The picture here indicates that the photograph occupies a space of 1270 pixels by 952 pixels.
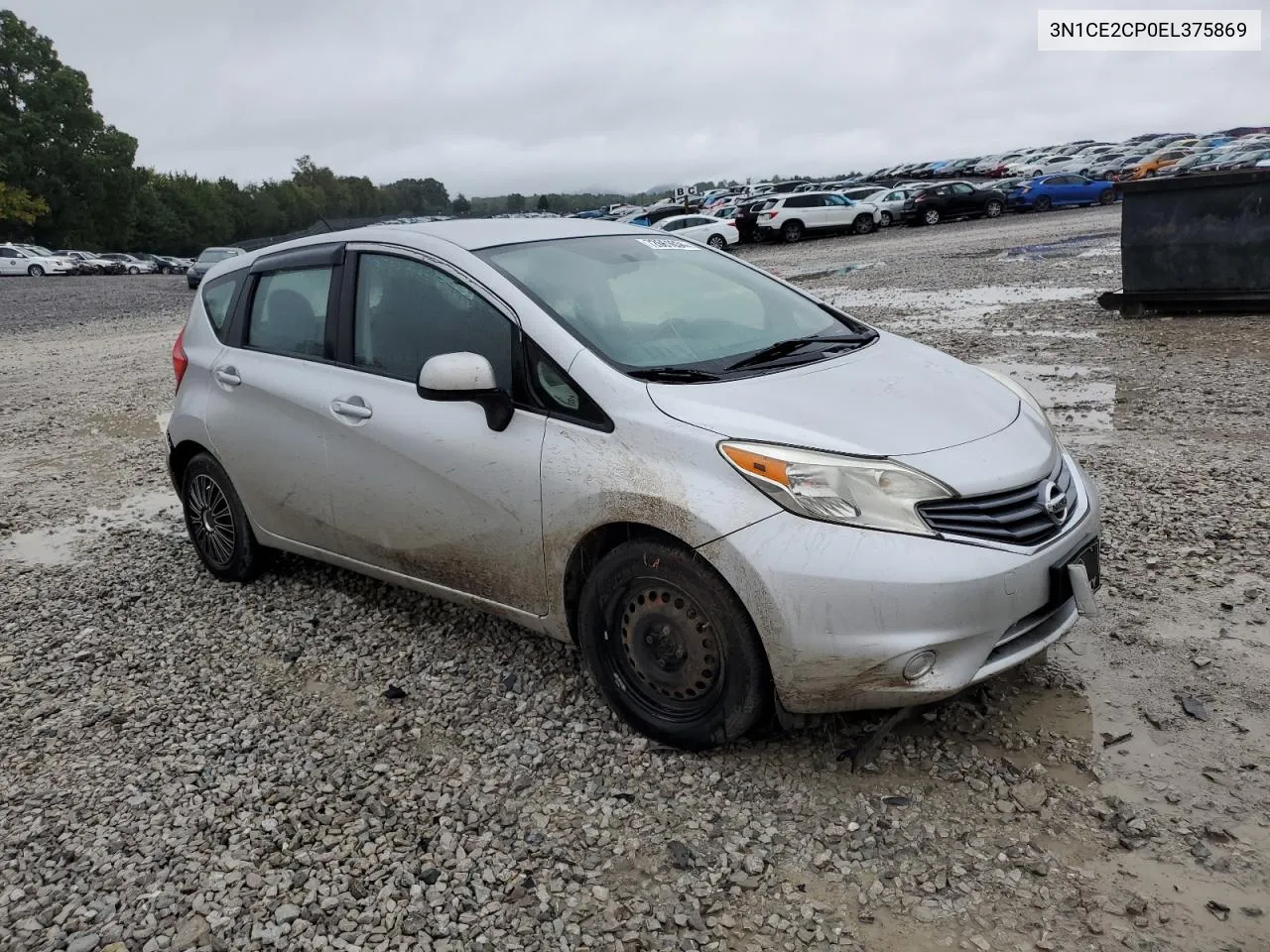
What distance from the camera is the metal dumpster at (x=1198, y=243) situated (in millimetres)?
10562

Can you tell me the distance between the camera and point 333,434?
423 cm

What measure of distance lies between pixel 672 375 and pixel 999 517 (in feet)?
3.76

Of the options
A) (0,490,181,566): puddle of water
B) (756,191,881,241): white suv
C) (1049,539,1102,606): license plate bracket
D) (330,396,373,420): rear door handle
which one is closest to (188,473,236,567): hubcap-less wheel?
(0,490,181,566): puddle of water

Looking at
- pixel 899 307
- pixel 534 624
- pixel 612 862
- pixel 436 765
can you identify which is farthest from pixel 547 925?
pixel 899 307

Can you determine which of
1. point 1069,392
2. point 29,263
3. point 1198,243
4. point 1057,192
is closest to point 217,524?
point 1069,392

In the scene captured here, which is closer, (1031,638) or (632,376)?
(1031,638)

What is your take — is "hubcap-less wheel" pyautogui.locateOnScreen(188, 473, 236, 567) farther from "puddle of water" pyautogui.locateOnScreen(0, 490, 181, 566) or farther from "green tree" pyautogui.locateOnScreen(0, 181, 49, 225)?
"green tree" pyautogui.locateOnScreen(0, 181, 49, 225)

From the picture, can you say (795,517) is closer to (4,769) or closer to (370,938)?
(370,938)

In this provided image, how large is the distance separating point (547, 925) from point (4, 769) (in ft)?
7.34

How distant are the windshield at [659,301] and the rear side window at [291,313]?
946 mm

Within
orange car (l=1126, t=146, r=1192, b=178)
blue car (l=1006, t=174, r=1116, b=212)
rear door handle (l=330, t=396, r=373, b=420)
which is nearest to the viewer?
rear door handle (l=330, t=396, r=373, b=420)

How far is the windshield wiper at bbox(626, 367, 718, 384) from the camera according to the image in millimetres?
3449

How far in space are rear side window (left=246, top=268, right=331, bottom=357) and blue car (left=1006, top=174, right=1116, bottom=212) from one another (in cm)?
3809

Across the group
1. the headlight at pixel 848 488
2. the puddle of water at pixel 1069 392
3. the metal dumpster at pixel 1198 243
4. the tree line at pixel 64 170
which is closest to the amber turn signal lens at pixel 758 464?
the headlight at pixel 848 488
